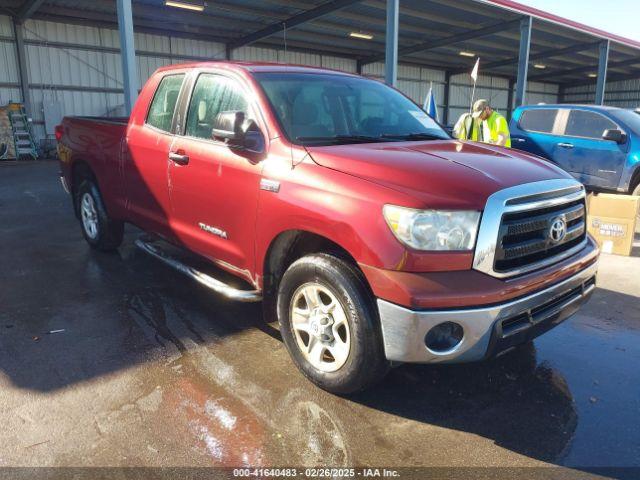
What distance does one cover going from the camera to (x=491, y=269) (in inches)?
98.3

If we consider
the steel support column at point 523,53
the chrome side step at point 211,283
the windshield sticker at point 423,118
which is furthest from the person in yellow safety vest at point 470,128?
the steel support column at point 523,53

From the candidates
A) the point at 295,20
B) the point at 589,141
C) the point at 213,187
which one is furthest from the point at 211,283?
the point at 295,20

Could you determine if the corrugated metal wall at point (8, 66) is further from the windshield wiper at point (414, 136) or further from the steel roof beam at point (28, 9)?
the windshield wiper at point (414, 136)

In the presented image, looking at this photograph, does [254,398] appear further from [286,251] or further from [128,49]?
[128,49]

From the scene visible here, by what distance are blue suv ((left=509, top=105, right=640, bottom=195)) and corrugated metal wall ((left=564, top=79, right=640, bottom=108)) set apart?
30.3 metres

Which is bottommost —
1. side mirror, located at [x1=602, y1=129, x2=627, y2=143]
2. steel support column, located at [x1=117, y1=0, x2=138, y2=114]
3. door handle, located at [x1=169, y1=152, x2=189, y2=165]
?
door handle, located at [x1=169, y1=152, x2=189, y2=165]

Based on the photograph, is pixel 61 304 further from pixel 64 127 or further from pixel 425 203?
pixel 425 203

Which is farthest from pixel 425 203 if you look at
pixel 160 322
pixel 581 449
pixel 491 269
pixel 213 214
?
pixel 160 322

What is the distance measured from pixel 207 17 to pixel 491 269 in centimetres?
1812

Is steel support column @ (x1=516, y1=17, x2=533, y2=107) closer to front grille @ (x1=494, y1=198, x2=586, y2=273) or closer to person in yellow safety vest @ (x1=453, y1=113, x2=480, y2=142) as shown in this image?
person in yellow safety vest @ (x1=453, y1=113, x2=480, y2=142)

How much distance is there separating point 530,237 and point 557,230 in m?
0.24

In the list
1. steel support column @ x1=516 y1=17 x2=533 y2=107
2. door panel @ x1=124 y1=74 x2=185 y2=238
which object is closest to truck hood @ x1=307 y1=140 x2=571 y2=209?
door panel @ x1=124 y1=74 x2=185 y2=238

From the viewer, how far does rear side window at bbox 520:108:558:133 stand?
349 inches

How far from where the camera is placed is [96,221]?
5562 mm
